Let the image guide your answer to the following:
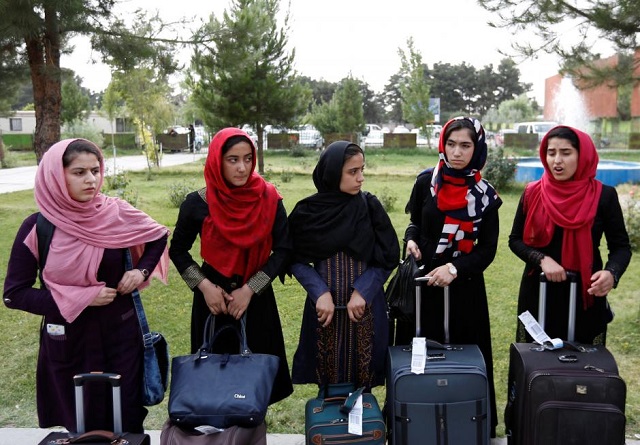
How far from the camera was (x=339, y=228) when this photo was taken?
2.51 metres

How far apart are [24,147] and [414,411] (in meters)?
32.4

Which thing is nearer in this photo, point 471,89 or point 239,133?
point 239,133

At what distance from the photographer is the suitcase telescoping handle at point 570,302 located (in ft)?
8.14

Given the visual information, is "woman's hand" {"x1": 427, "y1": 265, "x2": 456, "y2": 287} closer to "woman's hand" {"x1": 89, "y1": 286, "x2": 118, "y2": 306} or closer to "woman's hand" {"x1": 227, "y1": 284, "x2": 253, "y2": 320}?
"woman's hand" {"x1": 227, "y1": 284, "x2": 253, "y2": 320}

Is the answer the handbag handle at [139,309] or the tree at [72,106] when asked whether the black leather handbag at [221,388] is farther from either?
the tree at [72,106]

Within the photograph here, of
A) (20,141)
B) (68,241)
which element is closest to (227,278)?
(68,241)

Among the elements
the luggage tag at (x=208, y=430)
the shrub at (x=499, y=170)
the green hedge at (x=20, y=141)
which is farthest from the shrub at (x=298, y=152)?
the luggage tag at (x=208, y=430)

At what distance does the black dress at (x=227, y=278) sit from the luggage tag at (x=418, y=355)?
24.2 inches

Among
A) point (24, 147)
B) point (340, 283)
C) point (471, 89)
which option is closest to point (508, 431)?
point (340, 283)

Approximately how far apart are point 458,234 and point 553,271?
0.42 m

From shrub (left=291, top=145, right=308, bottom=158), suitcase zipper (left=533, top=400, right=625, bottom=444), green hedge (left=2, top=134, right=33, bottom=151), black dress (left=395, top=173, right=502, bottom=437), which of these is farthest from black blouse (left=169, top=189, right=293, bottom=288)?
green hedge (left=2, top=134, right=33, bottom=151)

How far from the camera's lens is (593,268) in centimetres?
260

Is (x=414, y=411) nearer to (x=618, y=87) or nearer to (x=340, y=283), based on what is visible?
(x=340, y=283)

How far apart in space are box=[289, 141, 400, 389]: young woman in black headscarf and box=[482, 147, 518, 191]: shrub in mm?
9772
